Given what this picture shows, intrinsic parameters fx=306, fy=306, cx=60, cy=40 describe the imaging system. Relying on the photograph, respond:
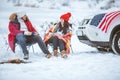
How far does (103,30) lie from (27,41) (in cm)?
210

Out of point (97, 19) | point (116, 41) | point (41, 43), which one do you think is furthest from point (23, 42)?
point (116, 41)

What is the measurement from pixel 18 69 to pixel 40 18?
15032mm

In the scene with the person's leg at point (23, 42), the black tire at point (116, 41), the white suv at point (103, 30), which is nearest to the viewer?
the white suv at point (103, 30)

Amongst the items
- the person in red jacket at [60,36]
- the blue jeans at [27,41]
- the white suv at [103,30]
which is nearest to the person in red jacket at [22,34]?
the blue jeans at [27,41]

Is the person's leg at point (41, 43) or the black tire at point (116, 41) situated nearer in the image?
the black tire at point (116, 41)

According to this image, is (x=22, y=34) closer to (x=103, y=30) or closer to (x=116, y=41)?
(x=103, y=30)

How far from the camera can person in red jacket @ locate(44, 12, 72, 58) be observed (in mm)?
8438

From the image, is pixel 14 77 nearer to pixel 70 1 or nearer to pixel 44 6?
pixel 44 6

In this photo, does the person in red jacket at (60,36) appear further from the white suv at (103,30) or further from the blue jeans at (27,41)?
the white suv at (103,30)

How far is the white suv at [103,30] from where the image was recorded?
7870 mm

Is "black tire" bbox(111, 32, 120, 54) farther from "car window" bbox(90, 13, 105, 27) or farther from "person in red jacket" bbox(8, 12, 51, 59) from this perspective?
"person in red jacket" bbox(8, 12, 51, 59)

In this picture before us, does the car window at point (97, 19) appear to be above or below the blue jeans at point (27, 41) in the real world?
above

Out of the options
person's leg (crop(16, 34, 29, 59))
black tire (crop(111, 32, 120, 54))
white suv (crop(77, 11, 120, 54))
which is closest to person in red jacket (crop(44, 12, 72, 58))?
white suv (crop(77, 11, 120, 54))

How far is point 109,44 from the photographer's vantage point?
26.6ft
